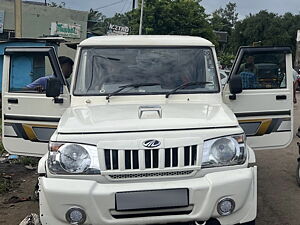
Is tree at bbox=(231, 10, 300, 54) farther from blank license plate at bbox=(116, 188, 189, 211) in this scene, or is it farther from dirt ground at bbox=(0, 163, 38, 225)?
blank license plate at bbox=(116, 188, 189, 211)

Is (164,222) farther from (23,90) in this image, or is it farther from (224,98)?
(23,90)

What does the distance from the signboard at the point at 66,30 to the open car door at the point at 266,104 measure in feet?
82.7

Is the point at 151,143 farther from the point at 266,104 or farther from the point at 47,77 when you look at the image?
the point at 47,77

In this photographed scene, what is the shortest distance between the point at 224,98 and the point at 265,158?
3681 millimetres

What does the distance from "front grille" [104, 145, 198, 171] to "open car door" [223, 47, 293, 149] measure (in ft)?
5.86

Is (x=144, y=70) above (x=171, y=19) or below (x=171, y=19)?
below

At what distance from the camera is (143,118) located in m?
3.96

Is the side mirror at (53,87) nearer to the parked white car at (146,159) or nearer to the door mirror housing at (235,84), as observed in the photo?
the parked white car at (146,159)

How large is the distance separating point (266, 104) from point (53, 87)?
233 centimetres

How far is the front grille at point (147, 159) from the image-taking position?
3.57 metres

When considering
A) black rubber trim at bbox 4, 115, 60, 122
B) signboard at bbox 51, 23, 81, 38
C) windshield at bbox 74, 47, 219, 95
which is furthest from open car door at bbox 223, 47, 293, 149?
signboard at bbox 51, 23, 81, 38

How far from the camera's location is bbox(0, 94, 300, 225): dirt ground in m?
→ 5.49

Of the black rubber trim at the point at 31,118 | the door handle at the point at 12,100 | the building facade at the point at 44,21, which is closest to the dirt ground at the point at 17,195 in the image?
the black rubber trim at the point at 31,118

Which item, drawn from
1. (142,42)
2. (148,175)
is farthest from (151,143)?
(142,42)
